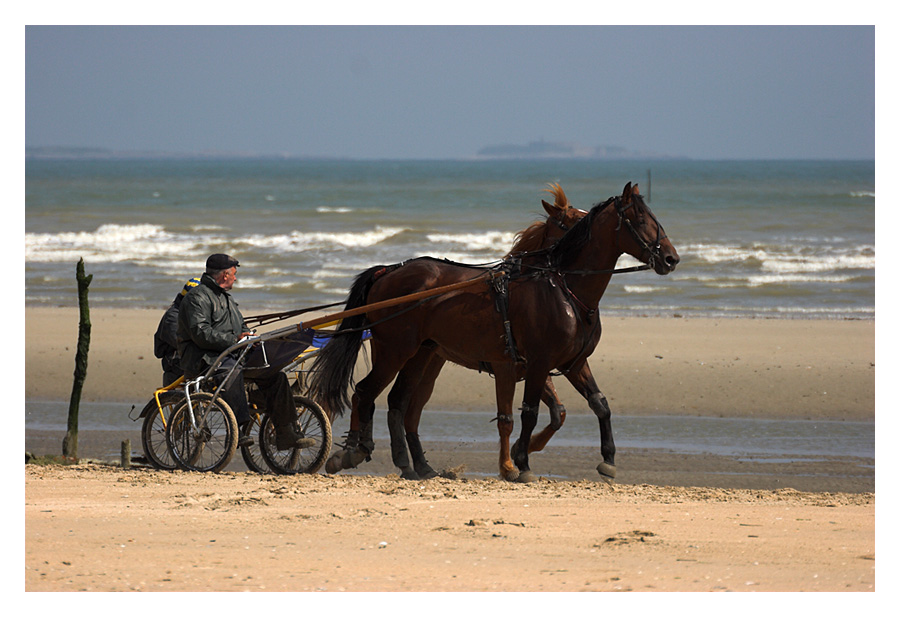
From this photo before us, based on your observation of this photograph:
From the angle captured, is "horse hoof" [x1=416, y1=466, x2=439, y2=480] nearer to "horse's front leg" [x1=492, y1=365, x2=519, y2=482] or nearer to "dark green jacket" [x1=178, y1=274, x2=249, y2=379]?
"horse's front leg" [x1=492, y1=365, x2=519, y2=482]

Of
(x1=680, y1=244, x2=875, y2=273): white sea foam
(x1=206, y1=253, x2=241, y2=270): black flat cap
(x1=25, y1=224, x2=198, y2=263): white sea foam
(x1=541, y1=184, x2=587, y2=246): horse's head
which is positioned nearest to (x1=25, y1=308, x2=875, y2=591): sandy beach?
(x1=206, y1=253, x2=241, y2=270): black flat cap

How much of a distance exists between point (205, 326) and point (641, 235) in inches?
118

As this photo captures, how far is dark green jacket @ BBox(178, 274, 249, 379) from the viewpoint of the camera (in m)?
7.22

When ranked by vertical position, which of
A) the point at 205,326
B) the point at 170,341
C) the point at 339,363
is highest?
the point at 205,326

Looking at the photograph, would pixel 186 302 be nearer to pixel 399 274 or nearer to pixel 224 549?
pixel 399 274

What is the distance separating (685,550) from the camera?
5.32 metres

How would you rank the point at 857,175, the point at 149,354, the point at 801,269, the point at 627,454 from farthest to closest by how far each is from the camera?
1. the point at 857,175
2. the point at 801,269
3. the point at 149,354
4. the point at 627,454

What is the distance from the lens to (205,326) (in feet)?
23.8

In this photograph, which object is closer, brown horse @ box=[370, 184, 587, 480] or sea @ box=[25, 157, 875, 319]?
brown horse @ box=[370, 184, 587, 480]

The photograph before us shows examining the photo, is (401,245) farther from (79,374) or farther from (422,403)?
(422,403)

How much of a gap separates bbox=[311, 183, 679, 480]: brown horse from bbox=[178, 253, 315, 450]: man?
0.53 meters

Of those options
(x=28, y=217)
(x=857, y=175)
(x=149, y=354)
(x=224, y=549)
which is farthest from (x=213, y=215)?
(x=857, y=175)

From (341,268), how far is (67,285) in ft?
21.2

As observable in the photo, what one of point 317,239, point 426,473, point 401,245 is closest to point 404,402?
point 426,473
